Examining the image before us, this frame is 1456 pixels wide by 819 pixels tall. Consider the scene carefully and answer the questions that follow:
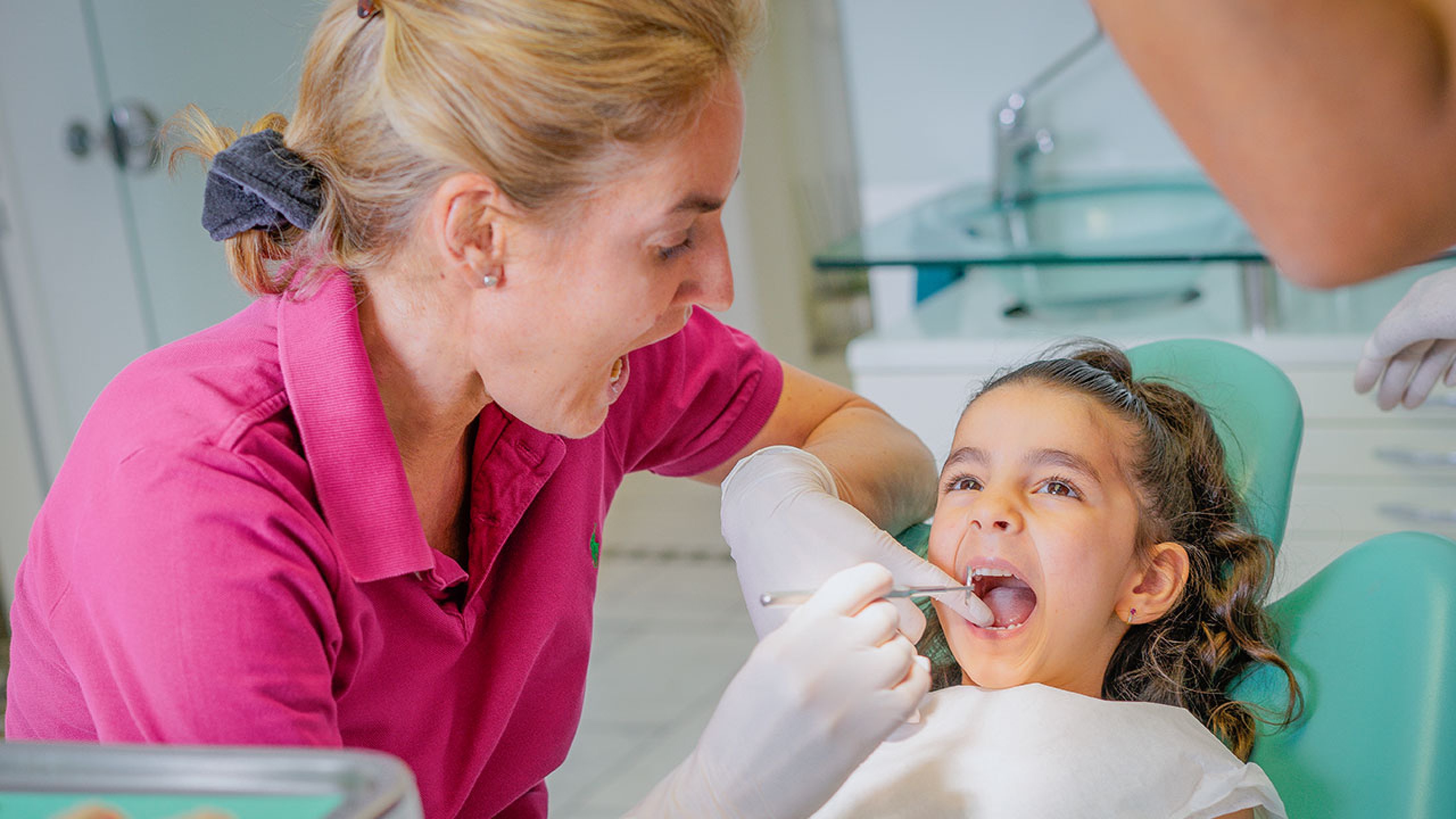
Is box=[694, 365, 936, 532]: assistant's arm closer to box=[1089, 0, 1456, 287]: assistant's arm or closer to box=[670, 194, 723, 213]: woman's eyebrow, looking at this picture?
box=[670, 194, 723, 213]: woman's eyebrow

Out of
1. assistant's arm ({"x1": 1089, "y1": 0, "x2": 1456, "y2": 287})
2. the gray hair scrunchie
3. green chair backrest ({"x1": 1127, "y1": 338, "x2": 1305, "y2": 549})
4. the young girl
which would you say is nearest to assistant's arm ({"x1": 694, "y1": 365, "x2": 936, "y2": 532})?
the young girl

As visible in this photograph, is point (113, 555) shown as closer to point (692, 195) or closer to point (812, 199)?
point (692, 195)

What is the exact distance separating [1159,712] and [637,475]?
2897 mm

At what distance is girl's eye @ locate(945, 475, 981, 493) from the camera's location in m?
1.42

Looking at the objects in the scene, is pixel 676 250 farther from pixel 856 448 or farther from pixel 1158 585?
pixel 1158 585

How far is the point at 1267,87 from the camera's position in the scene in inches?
23.1

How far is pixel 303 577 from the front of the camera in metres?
1.00

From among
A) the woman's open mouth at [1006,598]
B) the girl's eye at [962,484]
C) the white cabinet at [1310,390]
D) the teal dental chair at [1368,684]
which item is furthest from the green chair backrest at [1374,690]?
the white cabinet at [1310,390]

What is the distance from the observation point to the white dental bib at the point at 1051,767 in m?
1.19

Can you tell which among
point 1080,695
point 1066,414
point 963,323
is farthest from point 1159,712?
point 963,323

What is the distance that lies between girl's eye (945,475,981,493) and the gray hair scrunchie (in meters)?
Answer: 0.69

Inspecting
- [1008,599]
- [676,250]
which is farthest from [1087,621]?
[676,250]

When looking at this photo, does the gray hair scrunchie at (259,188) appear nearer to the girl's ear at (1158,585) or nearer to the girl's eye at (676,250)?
the girl's eye at (676,250)

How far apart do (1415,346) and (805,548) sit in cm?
82
